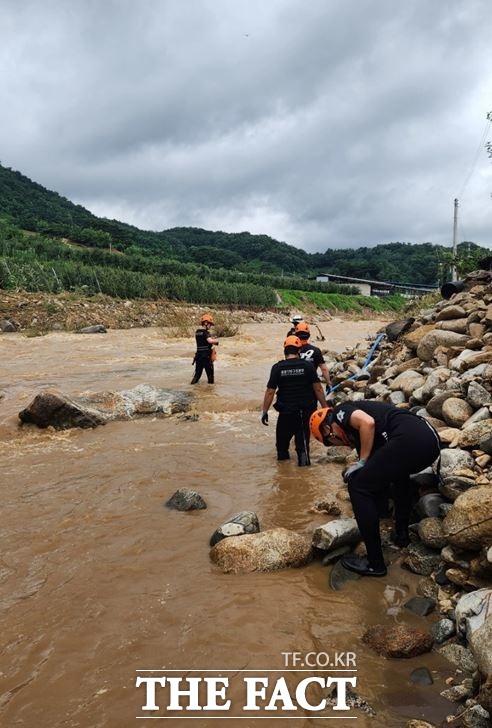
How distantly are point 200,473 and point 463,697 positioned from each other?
398cm

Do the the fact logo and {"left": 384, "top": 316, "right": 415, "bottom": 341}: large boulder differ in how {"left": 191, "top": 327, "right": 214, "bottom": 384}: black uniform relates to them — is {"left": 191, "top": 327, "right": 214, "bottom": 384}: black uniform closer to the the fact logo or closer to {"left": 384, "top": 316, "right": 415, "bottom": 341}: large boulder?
{"left": 384, "top": 316, "right": 415, "bottom": 341}: large boulder

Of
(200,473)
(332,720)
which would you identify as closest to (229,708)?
(332,720)

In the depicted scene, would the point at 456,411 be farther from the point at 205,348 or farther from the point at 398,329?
the point at 205,348

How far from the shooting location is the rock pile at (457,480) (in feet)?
9.18

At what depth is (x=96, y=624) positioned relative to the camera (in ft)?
10.4

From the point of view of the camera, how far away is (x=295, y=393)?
251 inches

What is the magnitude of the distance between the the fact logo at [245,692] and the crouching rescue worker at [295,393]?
3.70 meters

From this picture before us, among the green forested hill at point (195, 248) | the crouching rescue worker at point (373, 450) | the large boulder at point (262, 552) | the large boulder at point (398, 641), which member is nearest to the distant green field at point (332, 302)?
the green forested hill at point (195, 248)

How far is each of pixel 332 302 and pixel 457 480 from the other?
48683mm

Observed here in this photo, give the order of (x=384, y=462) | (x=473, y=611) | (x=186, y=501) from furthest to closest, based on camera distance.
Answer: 1. (x=186, y=501)
2. (x=384, y=462)
3. (x=473, y=611)

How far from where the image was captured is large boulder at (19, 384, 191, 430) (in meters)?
7.67

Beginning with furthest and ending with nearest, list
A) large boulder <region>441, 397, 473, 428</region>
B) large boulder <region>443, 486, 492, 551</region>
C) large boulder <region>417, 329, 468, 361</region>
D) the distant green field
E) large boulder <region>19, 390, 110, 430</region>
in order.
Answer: the distant green field, large boulder <region>19, 390, 110, 430</region>, large boulder <region>417, 329, 468, 361</region>, large boulder <region>441, 397, 473, 428</region>, large boulder <region>443, 486, 492, 551</region>

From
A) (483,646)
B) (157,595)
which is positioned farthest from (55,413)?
(483,646)

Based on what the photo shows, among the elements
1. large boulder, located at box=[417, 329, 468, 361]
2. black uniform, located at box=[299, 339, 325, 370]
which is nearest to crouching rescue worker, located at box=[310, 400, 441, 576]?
black uniform, located at box=[299, 339, 325, 370]
